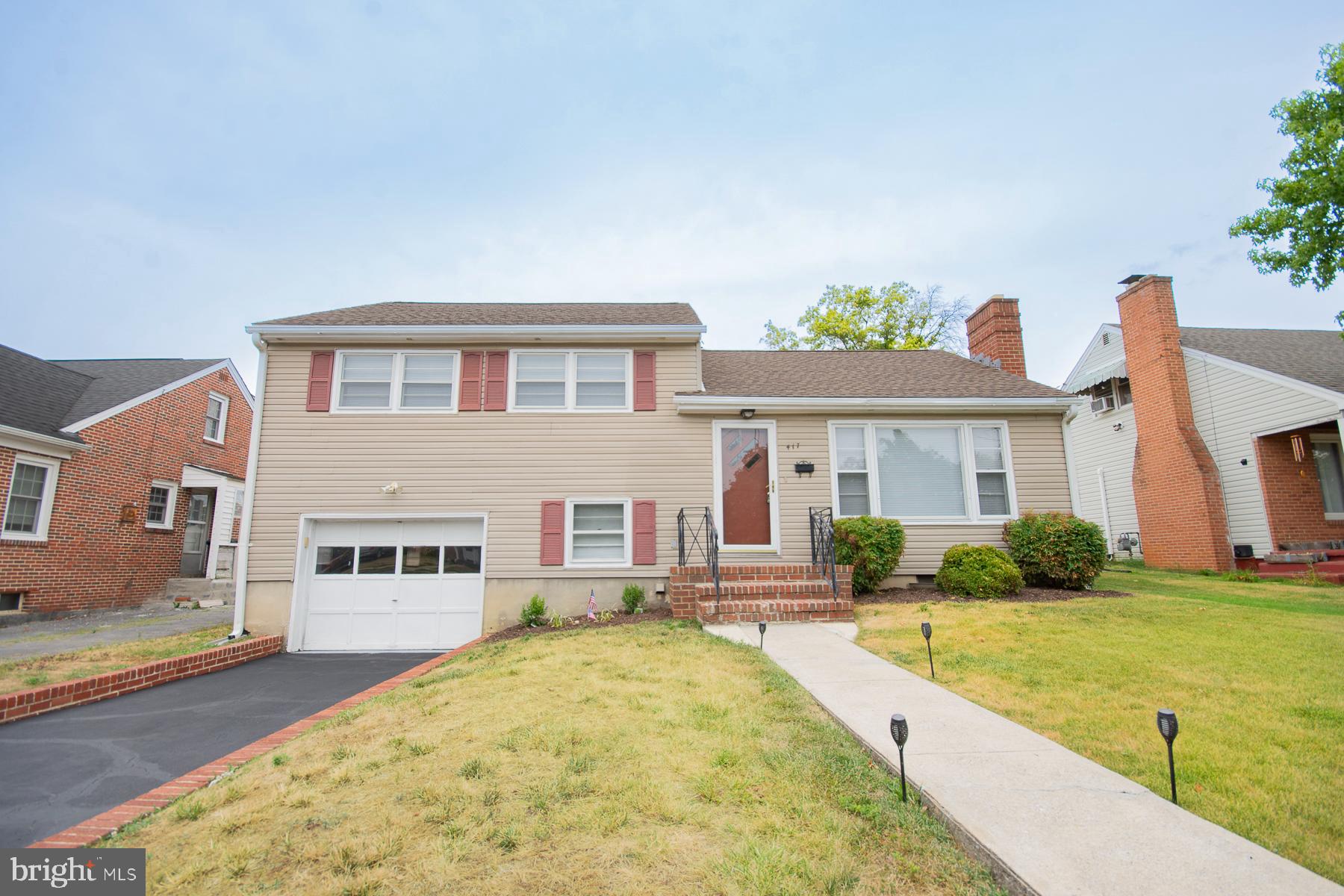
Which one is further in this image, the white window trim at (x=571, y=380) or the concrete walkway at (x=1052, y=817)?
the white window trim at (x=571, y=380)

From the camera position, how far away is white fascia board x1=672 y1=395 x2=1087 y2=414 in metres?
10.4

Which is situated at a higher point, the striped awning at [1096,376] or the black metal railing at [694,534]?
the striped awning at [1096,376]

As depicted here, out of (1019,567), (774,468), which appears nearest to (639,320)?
(774,468)

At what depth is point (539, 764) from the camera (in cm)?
351

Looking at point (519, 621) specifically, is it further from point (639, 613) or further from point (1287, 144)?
point (1287, 144)

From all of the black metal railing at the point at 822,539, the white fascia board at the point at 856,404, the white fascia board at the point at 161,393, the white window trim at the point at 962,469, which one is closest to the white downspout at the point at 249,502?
the white fascia board at the point at 161,393

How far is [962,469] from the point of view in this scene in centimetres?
1085

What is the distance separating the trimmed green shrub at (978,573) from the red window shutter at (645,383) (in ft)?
18.7

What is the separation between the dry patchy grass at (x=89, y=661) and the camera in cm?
644

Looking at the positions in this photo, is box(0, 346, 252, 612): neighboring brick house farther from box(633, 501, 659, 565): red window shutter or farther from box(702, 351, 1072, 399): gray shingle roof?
box(702, 351, 1072, 399): gray shingle roof

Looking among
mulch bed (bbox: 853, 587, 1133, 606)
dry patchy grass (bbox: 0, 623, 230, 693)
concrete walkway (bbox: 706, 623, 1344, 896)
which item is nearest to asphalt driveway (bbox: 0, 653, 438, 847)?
dry patchy grass (bbox: 0, 623, 230, 693)

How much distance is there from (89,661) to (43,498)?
7.85m

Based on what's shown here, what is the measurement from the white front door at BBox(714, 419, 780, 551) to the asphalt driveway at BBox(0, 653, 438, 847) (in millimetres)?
5617

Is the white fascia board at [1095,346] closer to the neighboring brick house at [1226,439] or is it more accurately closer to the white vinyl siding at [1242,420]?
the neighboring brick house at [1226,439]
